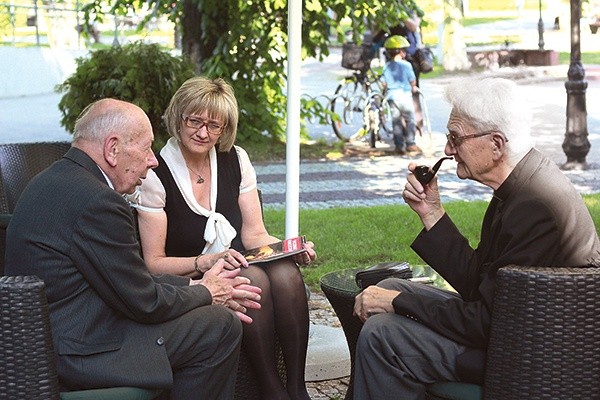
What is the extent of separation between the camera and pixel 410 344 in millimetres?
3551

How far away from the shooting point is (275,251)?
451 cm

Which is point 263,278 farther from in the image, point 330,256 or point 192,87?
point 330,256

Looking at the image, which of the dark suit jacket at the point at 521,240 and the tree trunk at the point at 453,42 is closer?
the dark suit jacket at the point at 521,240

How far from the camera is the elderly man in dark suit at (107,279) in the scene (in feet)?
11.0

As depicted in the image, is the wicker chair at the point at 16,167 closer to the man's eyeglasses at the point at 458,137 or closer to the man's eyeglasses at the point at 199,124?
the man's eyeglasses at the point at 199,124

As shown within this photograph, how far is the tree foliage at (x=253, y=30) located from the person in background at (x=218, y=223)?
Answer: 7244mm

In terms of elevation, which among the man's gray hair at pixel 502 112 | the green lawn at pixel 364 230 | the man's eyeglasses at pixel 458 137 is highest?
the man's gray hair at pixel 502 112

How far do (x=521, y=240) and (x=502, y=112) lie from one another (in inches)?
18.1

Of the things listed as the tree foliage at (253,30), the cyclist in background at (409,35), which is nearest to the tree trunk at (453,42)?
the cyclist in background at (409,35)

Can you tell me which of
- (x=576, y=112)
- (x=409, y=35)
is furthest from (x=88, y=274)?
(x=409, y=35)

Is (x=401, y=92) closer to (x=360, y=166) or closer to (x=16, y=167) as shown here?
(x=360, y=166)

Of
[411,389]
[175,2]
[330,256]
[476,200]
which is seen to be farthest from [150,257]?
[175,2]

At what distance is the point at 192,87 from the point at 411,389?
1.69 metres

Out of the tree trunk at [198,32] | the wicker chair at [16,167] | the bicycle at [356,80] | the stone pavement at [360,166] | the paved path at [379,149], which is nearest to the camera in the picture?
the wicker chair at [16,167]
